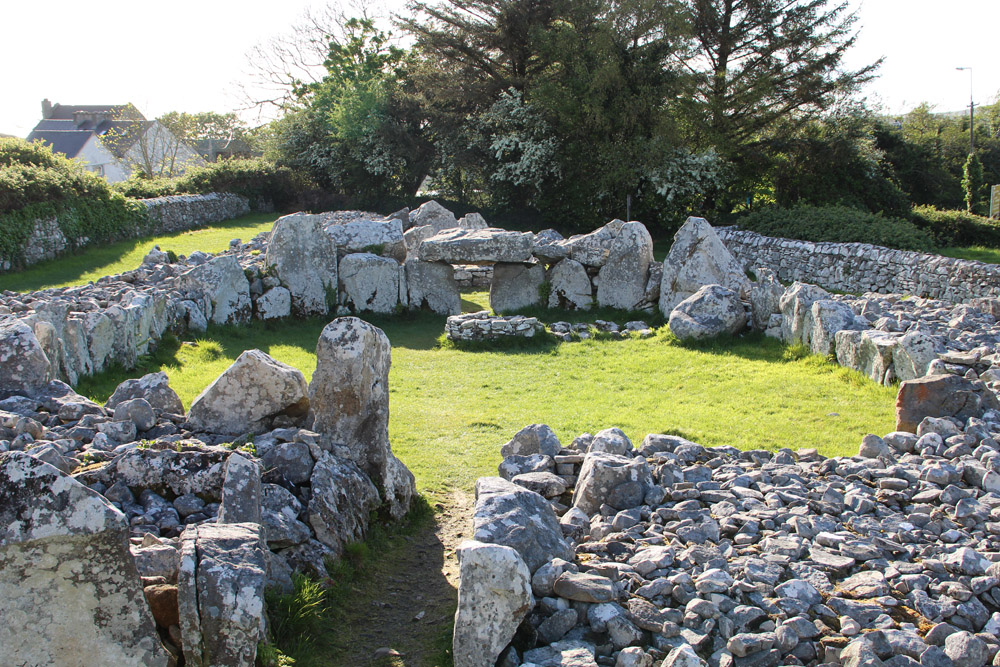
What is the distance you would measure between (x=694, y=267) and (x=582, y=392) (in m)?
5.09

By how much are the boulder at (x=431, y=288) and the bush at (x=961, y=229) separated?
45.8 feet

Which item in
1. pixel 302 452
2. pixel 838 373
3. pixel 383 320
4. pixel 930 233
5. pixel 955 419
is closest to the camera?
pixel 302 452

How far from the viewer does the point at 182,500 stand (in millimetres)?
5211

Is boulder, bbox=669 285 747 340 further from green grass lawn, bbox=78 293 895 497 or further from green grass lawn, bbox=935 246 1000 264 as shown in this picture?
green grass lawn, bbox=935 246 1000 264

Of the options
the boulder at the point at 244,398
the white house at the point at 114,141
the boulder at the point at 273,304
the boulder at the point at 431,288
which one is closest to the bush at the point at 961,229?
the boulder at the point at 431,288

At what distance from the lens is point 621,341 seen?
1351 cm

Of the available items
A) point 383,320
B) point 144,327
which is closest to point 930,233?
point 383,320

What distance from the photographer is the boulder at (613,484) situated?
6098 mm

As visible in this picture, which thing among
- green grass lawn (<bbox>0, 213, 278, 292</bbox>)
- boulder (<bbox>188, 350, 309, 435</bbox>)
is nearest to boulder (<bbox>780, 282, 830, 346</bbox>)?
boulder (<bbox>188, 350, 309, 435</bbox>)

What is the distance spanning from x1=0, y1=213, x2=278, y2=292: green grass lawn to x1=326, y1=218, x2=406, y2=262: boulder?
17.0 ft

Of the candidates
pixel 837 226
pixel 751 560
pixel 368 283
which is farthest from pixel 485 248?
pixel 751 560

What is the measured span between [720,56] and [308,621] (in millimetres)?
25934

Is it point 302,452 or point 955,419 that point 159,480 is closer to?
point 302,452

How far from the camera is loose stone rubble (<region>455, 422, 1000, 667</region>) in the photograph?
428cm
